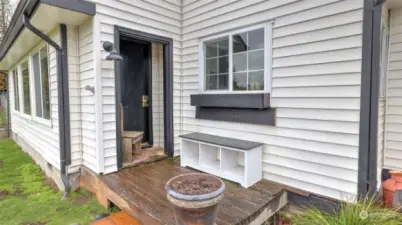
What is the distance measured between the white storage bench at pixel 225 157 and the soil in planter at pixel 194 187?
35.3 inches

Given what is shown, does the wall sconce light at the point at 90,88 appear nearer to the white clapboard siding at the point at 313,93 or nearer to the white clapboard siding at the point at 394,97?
the white clapboard siding at the point at 313,93

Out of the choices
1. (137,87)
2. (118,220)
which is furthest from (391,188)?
(137,87)

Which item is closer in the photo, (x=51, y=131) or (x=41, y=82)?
(x=51, y=131)

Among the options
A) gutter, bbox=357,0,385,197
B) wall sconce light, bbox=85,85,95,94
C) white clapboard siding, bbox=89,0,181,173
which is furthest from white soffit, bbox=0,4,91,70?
gutter, bbox=357,0,385,197

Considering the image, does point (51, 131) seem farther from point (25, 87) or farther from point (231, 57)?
point (231, 57)

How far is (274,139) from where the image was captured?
297 centimetres

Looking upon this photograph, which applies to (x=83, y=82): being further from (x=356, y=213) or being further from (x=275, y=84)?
(x=356, y=213)

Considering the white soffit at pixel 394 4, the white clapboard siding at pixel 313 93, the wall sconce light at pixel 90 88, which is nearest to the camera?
the white clapboard siding at pixel 313 93

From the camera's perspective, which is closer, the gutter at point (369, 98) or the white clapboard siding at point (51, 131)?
the gutter at point (369, 98)

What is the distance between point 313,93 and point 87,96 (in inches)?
119

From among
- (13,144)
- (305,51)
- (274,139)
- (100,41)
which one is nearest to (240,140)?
(274,139)

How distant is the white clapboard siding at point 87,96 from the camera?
3.14 meters

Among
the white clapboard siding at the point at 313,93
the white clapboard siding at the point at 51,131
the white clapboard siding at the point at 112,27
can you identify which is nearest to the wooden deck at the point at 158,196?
the white clapboard siding at the point at 112,27

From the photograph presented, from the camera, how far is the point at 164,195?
2.64m
